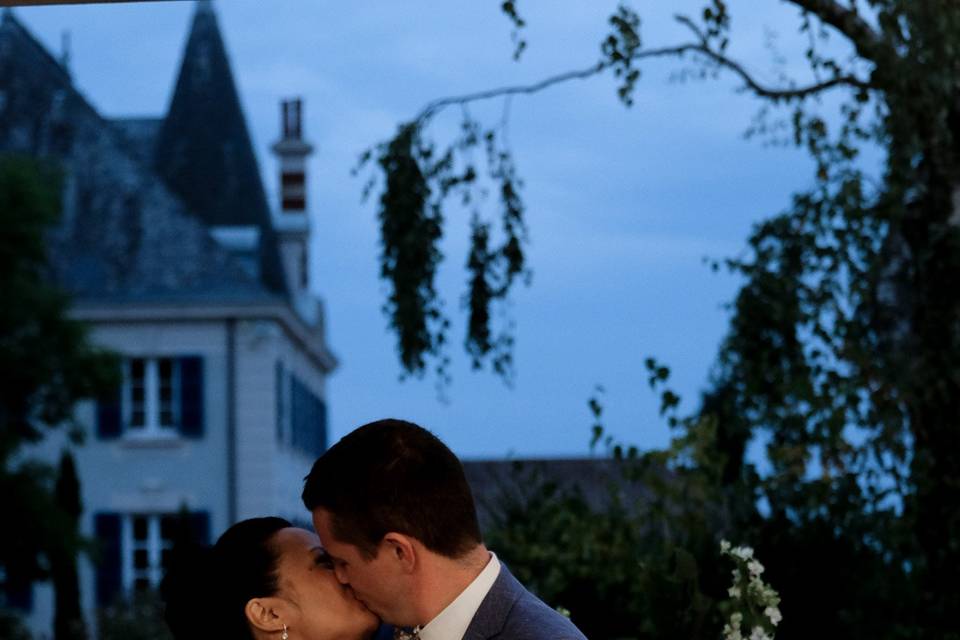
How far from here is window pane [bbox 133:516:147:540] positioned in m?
30.7

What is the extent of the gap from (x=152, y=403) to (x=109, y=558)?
2906 mm

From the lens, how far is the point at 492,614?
9.09 ft

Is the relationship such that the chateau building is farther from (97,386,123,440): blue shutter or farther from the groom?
the groom

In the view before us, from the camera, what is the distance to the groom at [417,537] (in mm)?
2717

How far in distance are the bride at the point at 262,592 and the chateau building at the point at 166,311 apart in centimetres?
2549

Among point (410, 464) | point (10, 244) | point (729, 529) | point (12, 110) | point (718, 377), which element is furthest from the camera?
point (12, 110)

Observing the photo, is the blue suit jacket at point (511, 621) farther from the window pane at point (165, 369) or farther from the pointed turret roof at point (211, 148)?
the pointed turret roof at point (211, 148)

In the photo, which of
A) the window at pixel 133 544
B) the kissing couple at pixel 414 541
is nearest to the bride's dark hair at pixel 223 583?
the kissing couple at pixel 414 541

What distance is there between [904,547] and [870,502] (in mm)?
268

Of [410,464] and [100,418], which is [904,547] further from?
[100,418]

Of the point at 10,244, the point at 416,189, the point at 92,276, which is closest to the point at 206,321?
the point at 92,276

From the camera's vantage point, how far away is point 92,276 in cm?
3173

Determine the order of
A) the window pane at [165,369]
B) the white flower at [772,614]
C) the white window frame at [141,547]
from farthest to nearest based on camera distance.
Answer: the window pane at [165,369], the white window frame at [141,547], the white flower at [772,614]

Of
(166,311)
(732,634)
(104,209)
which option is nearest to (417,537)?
(732,634)
